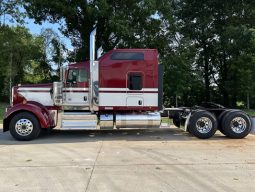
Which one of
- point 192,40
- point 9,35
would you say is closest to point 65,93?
point 192,40

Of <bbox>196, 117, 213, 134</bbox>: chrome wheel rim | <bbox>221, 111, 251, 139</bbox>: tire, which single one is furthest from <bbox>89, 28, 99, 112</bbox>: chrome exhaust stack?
<bbox>221, 111, 251, 139</bbox>: tire

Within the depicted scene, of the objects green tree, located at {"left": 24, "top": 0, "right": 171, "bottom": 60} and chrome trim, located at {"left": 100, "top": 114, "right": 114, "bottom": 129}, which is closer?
chrome trim, located at {"left": 100, "top": 114, "right": 114, "bottom": 129}

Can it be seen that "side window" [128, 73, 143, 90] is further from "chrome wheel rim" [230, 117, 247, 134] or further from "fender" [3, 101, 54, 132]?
"chrome wheel rim" [230, 117, 247, 134]

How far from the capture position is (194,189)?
754cm

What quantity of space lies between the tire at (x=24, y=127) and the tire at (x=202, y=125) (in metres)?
5.20

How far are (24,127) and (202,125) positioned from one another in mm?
6023

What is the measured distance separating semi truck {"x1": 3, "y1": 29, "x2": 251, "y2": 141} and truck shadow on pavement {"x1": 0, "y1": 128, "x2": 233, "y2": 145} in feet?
1.35

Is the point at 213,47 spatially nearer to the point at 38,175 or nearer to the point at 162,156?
the point at 162,156

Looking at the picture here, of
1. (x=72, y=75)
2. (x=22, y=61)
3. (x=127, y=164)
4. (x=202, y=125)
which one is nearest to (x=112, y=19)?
(x=72, y=75)

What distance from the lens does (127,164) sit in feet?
32.2

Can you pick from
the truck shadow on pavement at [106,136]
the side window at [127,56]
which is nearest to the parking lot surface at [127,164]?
the truck shadow on pavement at [106,136]

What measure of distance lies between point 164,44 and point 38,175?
101ft

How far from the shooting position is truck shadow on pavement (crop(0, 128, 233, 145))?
1448 cm

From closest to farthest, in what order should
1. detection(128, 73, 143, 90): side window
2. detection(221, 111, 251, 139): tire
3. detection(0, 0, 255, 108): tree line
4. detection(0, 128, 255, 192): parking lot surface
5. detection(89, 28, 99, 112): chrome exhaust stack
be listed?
detection(0, 128, 255, 192): parking lot surface < detection(89, 28, 99, 112): chrome exhaust stack < detection(128, 73, 143, 90): side window < detection(221, 111, 251, 139): tire < detection(0, 0, 255, 108): tree line
